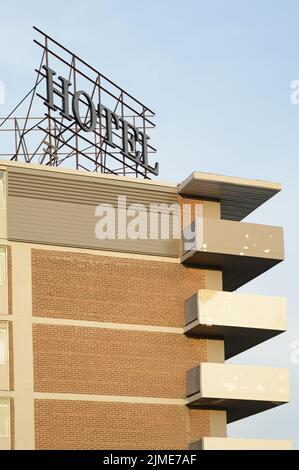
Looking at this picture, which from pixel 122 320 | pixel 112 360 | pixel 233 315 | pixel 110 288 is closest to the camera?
pixel 112 360

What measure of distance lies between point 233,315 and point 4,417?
13.9 meters

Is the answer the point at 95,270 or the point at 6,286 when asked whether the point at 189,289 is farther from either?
the point at 6,286

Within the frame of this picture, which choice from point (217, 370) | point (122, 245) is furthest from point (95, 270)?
point (217, 370)

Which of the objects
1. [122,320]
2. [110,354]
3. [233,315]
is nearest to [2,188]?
[122,320]

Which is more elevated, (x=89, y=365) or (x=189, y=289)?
(x=189, y=289)

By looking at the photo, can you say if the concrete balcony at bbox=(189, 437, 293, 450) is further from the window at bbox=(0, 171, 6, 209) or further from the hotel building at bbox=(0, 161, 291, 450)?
the window at bbox=(0, 171, 6, 209)

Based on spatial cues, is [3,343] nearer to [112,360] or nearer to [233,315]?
[112,360]

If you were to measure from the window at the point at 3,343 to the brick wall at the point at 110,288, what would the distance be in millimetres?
1847

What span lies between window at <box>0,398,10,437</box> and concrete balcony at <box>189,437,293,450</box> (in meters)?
10.3

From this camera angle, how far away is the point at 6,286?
6919 cm

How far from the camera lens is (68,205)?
72062 millimetres

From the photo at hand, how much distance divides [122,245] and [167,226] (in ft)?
10.5

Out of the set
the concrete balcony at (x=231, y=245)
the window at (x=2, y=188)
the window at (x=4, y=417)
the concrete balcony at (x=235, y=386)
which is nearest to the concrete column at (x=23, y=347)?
the window at (x=4, y=417)
